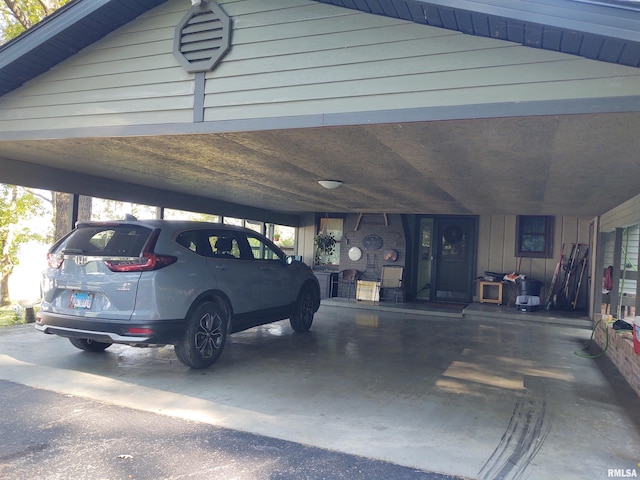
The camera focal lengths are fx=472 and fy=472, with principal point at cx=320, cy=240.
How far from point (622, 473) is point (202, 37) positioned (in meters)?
4.50

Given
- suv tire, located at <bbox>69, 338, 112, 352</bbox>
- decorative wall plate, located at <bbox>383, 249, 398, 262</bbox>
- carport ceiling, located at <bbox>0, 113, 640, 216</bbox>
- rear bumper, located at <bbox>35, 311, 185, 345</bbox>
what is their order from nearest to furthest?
carport ceiling, located at <bbox>0, 113, 640, 216</bbox> → rear bumper, located at <bbox>35, 311, 185, 345</bbox> → suv tire, located at <bbox>69, 338, 112, 352</bbox> → decorative wall plate, located at <bbox>383, 249, 398, 262</bbox>

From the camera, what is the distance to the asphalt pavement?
112 inches

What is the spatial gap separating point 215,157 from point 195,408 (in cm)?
251

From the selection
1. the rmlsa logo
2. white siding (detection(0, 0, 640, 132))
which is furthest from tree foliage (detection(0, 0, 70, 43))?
the rmlsa logo

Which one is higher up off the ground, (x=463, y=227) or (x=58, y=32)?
(x=58, y=32)

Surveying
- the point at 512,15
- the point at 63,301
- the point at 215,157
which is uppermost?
the point at 512,15

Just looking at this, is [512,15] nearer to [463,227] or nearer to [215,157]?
[215,157]

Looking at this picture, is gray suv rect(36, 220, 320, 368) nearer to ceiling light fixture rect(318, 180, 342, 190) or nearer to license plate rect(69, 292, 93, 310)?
license plate rect(69, 292, 93, 310)

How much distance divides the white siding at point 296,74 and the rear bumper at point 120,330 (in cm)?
186

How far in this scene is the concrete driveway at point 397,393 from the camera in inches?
128

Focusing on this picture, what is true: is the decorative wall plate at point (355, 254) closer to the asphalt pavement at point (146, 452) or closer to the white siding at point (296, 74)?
the white siding at point (296, 74)

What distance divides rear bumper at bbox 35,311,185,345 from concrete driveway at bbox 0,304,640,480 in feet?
1.41

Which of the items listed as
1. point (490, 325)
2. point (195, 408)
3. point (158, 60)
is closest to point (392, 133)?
point (158, 60)

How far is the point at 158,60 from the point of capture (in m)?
4.32
